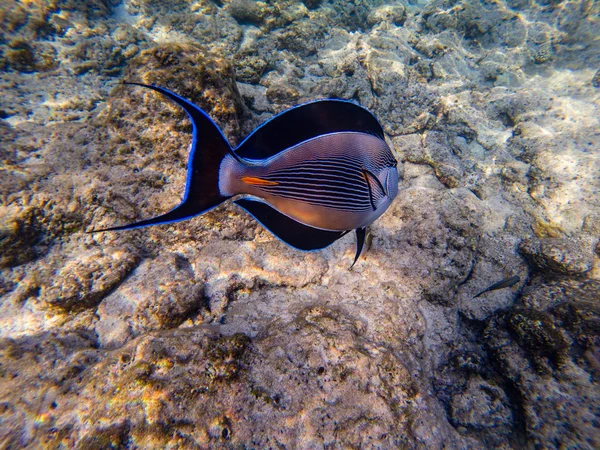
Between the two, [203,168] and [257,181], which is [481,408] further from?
[203,168]

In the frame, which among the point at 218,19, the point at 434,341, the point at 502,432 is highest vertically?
the point at 218,19

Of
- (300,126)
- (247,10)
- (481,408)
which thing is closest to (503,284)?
(481,408)

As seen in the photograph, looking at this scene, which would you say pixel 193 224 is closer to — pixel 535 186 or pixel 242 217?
pixel 242 217

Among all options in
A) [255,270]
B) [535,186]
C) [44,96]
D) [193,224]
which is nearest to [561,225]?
[535,186]

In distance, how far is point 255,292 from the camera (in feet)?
7.44

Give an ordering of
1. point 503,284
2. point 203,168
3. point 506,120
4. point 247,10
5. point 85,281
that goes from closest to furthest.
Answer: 1. point 203,168
2. point 85,281
3. point 503,284
4. point 506,120
5. point 247,10

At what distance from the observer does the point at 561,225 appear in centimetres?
378

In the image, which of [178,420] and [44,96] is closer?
[178,420]

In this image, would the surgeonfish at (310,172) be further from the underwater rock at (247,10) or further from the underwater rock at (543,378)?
the underwater rock at (247,10)

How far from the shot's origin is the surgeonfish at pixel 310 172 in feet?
3.46

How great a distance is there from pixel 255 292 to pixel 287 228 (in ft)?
3.72

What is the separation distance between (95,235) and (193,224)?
88cm

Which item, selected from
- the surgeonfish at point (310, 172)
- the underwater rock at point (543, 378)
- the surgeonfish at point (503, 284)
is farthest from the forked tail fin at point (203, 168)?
the surgeonfish at point (503, 284)

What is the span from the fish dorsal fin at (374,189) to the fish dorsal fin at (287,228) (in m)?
0.22
